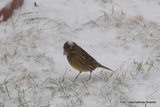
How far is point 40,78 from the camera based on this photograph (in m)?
5.61

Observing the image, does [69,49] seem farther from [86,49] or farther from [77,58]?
[86,49]

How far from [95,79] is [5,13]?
5.82ft

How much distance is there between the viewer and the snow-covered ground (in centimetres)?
527

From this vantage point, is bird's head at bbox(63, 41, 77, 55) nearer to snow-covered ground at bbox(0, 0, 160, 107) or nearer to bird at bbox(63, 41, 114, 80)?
bird at bbox(63, 41, 114, 80)

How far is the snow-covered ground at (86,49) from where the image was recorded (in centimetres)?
527

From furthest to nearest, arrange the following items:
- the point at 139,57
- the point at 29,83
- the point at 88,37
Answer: the point at 88,37 < the point at 139,57 < the point at 29,83

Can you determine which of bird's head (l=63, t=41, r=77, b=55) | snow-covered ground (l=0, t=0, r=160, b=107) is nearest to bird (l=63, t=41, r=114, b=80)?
bird's head (l=63, t=41, r=77, b=55)

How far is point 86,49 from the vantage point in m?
6.47

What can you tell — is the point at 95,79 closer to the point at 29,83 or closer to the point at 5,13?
the point at 29,83

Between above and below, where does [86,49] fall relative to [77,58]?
below

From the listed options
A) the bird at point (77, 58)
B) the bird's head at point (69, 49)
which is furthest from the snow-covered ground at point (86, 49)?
the bird's head at point (69, 49)

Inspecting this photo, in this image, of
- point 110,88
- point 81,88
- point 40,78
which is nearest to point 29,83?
point 40,78

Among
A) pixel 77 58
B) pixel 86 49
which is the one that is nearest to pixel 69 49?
pixel 77 58

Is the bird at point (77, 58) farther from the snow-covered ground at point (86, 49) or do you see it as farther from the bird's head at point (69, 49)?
the snow-covered ground at point (86, 49)
